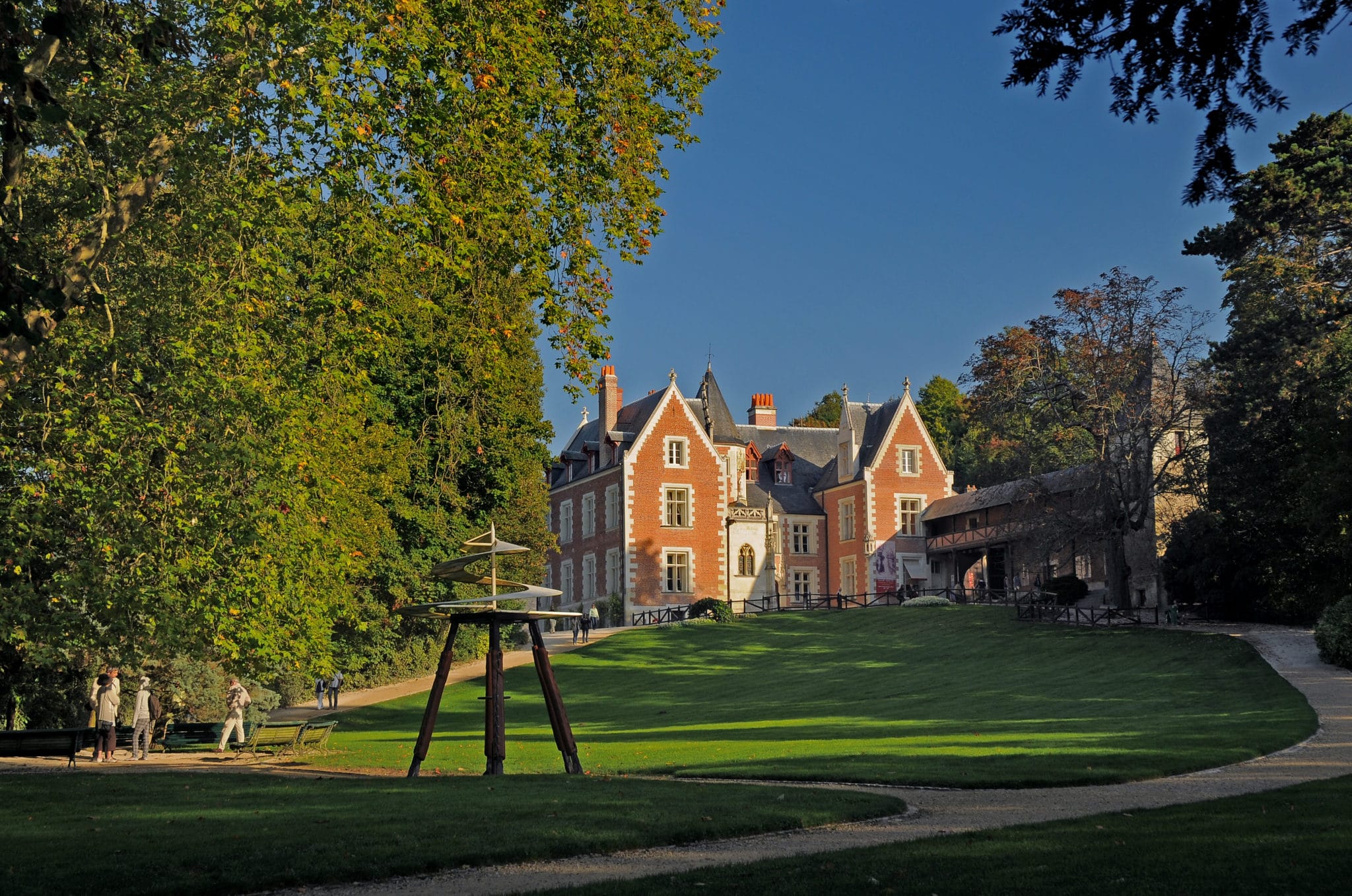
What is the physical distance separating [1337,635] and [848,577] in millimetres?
33731

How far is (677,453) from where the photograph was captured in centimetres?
5709

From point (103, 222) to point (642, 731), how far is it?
1623 centimetres

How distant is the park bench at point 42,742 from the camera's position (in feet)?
67.4

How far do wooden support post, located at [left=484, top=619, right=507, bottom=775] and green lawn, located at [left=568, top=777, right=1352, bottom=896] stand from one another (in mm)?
7990

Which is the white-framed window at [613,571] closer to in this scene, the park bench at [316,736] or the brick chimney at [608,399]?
the brick chimney at [608,399]

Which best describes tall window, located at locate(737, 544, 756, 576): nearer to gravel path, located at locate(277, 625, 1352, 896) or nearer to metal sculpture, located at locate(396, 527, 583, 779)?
gravel path, located at locate(277, 625, 1352, 896)

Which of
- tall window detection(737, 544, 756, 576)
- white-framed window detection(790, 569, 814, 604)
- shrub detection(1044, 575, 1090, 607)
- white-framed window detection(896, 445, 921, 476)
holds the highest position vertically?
white-framed window detection(896, 445, 921, 476)

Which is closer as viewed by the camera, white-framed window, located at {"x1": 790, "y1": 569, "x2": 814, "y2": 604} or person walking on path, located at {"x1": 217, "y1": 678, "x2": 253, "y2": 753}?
person walking on path, located at {"x1": 217, "y1": 678, "x2": 253, "y2": 753}

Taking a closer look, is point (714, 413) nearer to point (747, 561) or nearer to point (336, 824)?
point (747, 561)

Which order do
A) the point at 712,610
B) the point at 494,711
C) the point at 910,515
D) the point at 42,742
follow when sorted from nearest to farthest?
the point at 494,711, the point at 42,742, the point at 712,610, the point at 910,515

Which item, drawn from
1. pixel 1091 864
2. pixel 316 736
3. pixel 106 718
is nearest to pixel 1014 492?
pixel 316 736

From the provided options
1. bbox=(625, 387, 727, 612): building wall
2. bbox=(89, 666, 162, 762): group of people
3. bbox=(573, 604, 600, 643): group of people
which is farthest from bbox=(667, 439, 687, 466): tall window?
bbox=(89, 666, 162, 762): group of people

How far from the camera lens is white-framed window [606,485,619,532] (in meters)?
56.8

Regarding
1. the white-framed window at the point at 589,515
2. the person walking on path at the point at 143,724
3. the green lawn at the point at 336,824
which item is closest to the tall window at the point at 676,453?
the white-framed window at the point at 589,515
